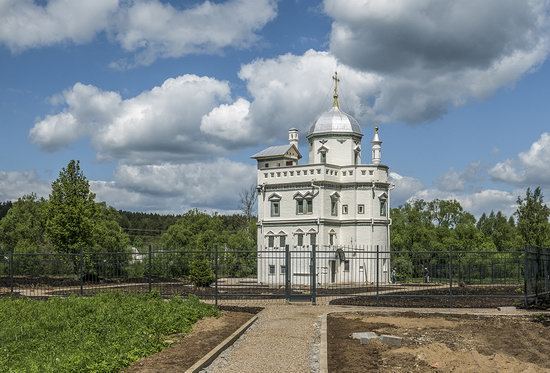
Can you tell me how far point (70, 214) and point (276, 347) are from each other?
92.1ft

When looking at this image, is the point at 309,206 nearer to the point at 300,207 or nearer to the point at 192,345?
the point at 300,207

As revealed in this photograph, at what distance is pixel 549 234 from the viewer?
54.0 m

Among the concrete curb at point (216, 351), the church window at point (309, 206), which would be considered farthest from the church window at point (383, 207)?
the concrete curb at point (216, 351)

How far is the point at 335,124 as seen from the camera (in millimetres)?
50312

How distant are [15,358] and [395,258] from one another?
39763 millimetres

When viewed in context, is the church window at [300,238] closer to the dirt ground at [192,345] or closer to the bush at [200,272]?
the bush at [200,272]

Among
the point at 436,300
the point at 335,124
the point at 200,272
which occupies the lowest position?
the point at 436,300

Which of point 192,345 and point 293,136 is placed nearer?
point 192,345

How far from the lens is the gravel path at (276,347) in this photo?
39.2 ft

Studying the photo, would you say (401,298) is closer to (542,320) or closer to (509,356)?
(542,320)

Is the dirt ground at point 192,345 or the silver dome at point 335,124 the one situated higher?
the silver dome at point 335,124

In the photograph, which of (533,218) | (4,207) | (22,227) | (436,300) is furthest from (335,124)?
(4,207)

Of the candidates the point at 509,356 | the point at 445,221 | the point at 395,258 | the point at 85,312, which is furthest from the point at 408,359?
the point at 445,221

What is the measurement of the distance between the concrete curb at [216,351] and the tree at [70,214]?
80.2 ft
